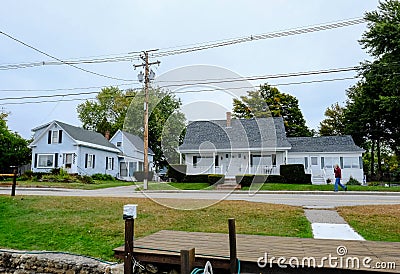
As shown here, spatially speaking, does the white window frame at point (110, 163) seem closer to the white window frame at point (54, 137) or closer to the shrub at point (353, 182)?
the white window frame at point (54, 137)

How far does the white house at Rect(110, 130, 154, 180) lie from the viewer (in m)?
33.7

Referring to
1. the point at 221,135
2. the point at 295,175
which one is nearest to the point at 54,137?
the point at 295,175

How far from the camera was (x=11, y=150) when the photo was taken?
3120 cm

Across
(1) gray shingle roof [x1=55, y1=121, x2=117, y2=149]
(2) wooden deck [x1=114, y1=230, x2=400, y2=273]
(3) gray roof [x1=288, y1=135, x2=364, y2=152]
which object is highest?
(1) gray shingle roof [x1=55, y1=121, x2=117, y2=149]

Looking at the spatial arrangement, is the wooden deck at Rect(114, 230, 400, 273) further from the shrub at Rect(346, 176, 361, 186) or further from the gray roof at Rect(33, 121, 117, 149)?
the gray roof at Rect(33, 121, 117, 149)

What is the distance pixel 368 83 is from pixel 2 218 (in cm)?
3099

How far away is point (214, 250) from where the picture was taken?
187 inches

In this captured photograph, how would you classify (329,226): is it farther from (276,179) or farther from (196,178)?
(196,178)

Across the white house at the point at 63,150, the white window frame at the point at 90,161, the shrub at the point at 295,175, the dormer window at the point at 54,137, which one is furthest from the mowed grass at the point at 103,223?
the white window frame at the point at 90,161

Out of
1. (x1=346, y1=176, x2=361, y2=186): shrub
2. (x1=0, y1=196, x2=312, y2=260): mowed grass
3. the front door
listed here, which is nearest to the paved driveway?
(x1=0, y1=196, x2=312, y2=260): mowed grass

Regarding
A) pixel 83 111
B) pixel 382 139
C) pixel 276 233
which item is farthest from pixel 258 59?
pixel 83 111

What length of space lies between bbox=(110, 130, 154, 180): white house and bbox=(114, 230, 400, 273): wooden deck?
28052 millimetres

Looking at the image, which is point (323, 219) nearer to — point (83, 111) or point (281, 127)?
point (281, 127)

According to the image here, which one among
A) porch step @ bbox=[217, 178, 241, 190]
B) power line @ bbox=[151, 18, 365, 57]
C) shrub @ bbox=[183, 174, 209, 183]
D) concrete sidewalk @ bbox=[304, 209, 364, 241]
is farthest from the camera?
shrub @ bbox=[183, 174, 209, 183]
